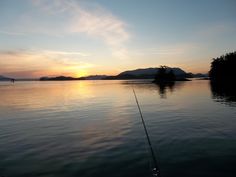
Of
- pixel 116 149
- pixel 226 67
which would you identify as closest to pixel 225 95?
pixel 116 149

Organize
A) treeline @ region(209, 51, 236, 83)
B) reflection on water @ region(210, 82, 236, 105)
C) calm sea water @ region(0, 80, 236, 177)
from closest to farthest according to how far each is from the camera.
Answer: calm sea water @ region(0, 80, 236, 177)
reflection on water @ region(210, 82, 236, 105)
treeline @ region(209, 51, 236, 83)

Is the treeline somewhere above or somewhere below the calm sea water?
above

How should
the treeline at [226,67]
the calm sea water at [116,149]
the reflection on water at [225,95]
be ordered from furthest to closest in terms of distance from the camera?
the treeline at [226,67] → the reflection on water at [225,95] → the calm sea water at [116,149]

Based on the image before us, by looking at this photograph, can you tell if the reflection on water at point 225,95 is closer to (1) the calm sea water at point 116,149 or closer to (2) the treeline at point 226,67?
(1) the calm sea water at point 116,149

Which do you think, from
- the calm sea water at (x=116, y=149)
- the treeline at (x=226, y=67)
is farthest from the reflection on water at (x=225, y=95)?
the treeline at (x=226, y=67)

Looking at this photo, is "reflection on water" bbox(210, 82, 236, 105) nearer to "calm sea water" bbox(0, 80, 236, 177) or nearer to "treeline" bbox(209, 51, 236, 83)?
"calm sea water" bbox(0, 80, 236, 177)

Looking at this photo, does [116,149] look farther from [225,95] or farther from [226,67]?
[226,67]

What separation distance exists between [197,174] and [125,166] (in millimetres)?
3851

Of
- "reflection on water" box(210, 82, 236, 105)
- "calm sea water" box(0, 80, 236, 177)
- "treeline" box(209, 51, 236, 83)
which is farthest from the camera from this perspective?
"treeline" box(209, 51, 236, 83)

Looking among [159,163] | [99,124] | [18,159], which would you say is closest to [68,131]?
[99,124]

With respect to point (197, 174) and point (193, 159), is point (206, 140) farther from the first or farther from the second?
point (197, 174)

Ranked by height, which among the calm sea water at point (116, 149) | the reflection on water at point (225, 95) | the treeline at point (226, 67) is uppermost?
the treeline at point (226, 67)

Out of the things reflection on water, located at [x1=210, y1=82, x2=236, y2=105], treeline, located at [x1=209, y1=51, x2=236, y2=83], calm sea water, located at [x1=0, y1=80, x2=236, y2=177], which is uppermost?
treeline, located at [x1=209, y1=51, x2=236, y2=83]

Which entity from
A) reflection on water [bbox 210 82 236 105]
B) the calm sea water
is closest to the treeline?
reflection on water [bbox 210 82 236 105]
